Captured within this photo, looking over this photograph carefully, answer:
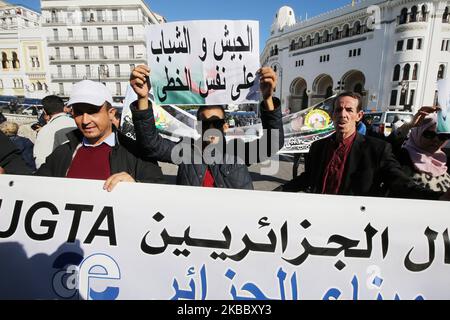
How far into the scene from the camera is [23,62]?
135ft

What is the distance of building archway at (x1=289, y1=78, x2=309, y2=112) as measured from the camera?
1962 inches

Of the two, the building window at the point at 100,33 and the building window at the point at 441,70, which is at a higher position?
the building window at the point at 100,33

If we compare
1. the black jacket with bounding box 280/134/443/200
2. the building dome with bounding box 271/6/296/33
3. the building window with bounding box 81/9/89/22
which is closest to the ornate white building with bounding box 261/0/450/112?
the building dome with bounding box 271/6/296/33

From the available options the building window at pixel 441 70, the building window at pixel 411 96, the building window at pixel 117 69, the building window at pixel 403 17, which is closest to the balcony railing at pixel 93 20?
the building window at pixel 117 69

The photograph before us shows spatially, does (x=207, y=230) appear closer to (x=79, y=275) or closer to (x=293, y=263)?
(x=293, y=263)

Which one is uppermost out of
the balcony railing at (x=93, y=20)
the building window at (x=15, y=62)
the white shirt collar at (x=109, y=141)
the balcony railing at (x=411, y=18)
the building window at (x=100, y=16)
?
the building window at (x=100, y=16)

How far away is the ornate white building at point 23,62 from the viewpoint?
40719mm

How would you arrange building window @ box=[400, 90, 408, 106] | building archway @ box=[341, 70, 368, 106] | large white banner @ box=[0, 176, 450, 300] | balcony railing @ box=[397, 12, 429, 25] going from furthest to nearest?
building archway @ box=[341, 70, 368, 106] → building window @ box=[400, 90, 408, 106] → balcony railing @ box=[397, 12, 429, 25] → large white banner @ box=[0, 176, 450, 300]

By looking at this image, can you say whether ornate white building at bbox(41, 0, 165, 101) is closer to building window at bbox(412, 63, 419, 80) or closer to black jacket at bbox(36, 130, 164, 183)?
building window at bbox(412, 63, 419, 80)

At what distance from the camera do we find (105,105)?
6.13 ft

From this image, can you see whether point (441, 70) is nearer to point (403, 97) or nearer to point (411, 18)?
point (403, 97)

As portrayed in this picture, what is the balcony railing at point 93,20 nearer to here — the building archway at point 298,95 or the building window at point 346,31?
the building archway at point 298,95
